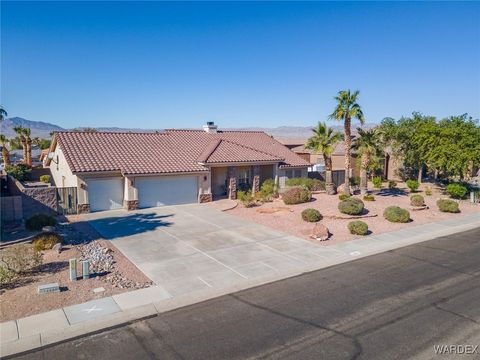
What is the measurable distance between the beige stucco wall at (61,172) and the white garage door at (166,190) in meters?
4.43

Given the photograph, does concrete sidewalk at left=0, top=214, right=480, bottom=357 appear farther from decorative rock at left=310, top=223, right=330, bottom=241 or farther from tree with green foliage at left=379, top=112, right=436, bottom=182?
tree with green foliage at left=379, top=112, right=436, bottom=182

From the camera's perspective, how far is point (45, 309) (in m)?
11.1

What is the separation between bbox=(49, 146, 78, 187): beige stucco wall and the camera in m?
26.1

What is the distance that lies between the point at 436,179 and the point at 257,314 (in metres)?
35.0

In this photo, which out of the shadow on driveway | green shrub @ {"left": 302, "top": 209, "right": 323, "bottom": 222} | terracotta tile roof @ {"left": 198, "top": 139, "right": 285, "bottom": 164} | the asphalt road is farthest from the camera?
terracotta tile roof @ {"left": 198, "top": 139, "right": 285, "bottom": 164}

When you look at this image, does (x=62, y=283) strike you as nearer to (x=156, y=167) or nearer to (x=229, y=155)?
(x=156, y=167)

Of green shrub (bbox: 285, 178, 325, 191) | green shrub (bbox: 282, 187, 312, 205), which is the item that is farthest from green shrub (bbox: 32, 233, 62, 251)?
green shrub (bbox: 285, 178, 325, 191)

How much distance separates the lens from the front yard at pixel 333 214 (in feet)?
68.9

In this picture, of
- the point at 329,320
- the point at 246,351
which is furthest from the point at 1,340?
the point at 329,320

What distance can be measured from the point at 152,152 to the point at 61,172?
721 centimetres

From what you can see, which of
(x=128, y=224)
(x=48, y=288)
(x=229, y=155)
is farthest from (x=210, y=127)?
(x=48, y=288)

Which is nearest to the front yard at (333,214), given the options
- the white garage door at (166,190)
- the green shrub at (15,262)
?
the white garage door at (166,190)

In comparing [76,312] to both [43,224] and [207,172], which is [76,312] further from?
[207,172]

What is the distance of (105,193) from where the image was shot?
25297 mm
